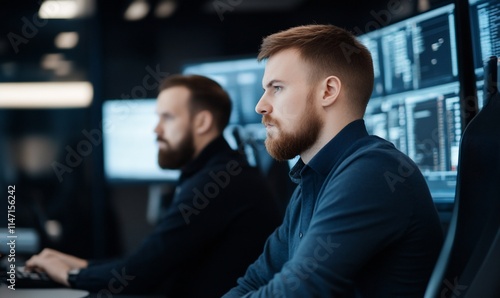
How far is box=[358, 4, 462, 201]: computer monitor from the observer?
187 centimetres

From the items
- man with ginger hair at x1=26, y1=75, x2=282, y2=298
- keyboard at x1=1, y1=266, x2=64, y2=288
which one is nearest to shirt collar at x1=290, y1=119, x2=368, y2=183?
man with ginger hair at x1=26, y1=75, x2=282, y2=298

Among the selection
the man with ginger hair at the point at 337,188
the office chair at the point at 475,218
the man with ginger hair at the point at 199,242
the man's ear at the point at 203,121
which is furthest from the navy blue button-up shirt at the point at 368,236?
the man's ear at the point at 203,121

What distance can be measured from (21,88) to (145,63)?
0.90m

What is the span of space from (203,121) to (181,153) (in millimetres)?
152

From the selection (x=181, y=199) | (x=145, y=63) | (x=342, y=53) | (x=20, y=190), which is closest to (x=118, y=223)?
(x=20, y=190)

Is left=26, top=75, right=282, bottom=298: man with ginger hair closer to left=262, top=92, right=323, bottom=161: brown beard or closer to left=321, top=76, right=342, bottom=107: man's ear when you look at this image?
left=262, top=92, right=323, bottom=161: brown beard

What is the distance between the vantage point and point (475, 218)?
107 cm

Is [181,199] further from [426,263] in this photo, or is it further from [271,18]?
[271,18]

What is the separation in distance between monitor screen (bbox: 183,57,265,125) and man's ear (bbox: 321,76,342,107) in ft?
6.54

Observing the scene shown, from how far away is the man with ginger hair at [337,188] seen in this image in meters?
1.16

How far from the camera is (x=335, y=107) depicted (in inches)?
55.9

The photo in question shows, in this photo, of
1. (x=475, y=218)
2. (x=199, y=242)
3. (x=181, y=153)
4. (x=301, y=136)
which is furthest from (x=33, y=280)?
(x=475, y=218)

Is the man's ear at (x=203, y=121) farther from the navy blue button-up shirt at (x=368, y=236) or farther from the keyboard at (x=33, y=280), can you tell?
the navy blue button-up shirt at (x=368, y=236)

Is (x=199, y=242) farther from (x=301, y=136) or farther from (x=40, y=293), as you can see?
(x=301, y=136)
